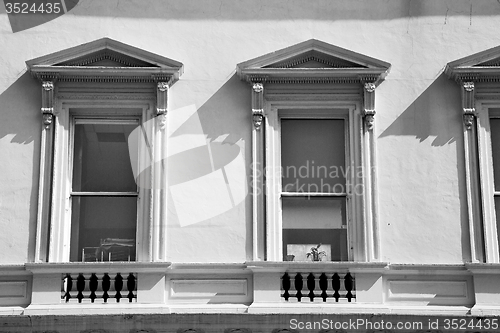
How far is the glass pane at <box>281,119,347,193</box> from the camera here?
12.5 meters

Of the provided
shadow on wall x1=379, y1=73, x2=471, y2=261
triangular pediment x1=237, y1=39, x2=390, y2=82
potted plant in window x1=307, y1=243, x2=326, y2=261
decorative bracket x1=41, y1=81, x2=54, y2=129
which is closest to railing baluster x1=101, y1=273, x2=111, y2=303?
decorative bracket x1=41, y1=81, x2=54, y2=129

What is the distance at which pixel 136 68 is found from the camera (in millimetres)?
12305

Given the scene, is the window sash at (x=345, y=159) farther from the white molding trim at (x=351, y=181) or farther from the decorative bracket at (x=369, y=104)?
the decorative bracket at (x=369, y=104)

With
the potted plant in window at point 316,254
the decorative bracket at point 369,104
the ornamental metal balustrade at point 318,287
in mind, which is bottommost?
the ornamental metal balustrade at point 318,287

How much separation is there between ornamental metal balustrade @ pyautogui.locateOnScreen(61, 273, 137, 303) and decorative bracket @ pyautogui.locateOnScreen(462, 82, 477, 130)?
4742 mm

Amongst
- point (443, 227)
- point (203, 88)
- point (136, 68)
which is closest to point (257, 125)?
point (203, 88)

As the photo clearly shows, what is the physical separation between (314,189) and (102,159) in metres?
2.83

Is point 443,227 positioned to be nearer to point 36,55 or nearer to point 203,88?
point 203,88

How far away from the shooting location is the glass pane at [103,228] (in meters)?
12.2

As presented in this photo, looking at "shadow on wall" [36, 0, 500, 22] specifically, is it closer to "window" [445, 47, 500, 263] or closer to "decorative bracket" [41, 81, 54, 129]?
"window" [445, 47, 500, 263]

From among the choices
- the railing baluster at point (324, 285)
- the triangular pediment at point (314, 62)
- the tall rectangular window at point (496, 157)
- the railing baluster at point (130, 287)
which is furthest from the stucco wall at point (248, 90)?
the railing baluster at point (324, 285)

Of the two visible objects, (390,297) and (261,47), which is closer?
(390,297)

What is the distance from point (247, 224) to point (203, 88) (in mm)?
1931

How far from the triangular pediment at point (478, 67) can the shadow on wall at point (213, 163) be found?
108 inches
